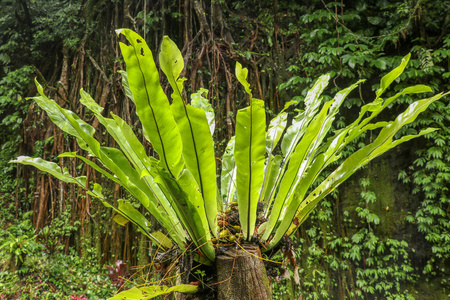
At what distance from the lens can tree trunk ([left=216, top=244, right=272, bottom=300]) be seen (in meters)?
0.62

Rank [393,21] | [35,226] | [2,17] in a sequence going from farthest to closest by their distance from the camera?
[2,17] < [35,226] < [393,21]

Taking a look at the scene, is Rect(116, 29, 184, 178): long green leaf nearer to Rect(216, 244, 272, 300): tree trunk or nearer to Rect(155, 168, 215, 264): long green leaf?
Rect(155, 168, 215, 264): long green leaf

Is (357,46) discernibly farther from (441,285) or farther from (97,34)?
(97,34)

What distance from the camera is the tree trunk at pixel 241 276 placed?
2.05 feet

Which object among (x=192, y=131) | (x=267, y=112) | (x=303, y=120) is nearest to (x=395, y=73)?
(x=303, y=120)

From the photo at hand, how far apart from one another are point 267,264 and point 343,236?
1.79 m

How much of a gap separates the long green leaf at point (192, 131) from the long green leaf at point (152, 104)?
2 centimetres

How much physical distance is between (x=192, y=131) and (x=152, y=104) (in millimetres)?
87

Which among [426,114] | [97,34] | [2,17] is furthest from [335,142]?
[2,17]

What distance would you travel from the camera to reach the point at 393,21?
2221 millimetres

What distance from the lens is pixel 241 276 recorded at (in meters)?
0.63

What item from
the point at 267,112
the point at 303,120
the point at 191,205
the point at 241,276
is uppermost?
the point at 267,112

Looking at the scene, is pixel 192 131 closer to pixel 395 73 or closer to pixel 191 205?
pixel 191 205

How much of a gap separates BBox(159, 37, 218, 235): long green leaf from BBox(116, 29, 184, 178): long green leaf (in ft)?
0.06
